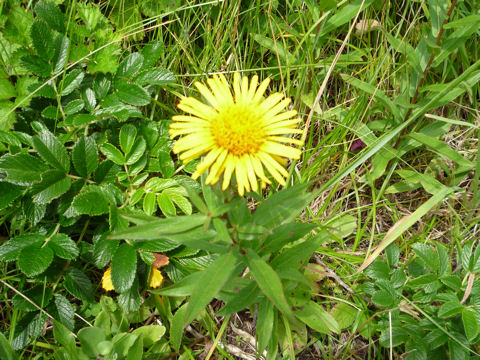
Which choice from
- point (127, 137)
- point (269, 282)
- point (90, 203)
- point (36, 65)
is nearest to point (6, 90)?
point (36, 65)

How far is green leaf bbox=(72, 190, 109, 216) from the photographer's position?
1.87 meters

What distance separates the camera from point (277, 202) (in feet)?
4.97

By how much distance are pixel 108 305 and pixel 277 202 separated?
41.1 inches

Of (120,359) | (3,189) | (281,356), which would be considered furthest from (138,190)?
→ (281,356)

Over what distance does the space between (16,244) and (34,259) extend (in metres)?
0.15

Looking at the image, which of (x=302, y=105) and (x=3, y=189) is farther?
(x=302, y=105)

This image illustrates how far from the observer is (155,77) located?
2.16 meters

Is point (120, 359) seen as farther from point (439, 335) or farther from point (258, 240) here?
point (439, 335)

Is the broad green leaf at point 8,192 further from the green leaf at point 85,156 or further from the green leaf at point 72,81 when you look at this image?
the green leaf at point 72,81

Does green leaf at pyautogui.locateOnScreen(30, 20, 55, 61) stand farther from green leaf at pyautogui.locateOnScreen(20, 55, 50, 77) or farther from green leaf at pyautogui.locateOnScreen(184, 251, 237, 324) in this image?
green leaf at pyautogui.locateOnScreen(184, 251, 237, 324)

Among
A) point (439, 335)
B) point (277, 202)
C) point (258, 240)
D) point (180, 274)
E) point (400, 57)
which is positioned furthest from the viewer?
point (400, 57)

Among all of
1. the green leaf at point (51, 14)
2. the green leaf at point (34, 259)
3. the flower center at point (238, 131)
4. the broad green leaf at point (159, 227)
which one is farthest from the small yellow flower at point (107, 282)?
the green leaf at point (51, 14)

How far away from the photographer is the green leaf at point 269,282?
1363mm

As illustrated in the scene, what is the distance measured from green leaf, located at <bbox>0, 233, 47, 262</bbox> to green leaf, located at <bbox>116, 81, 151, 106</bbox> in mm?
734
